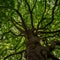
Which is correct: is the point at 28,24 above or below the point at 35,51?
above

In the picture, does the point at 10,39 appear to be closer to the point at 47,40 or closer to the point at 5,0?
the point at 47,40

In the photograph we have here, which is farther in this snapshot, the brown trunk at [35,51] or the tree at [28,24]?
the tree at [28,24]

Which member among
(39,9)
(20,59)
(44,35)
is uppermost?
(39,9)

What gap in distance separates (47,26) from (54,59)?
9.37 feet

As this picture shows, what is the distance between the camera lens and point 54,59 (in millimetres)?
4430

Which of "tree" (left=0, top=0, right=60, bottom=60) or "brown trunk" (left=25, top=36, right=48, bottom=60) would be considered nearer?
"brown trunk" (left=25, top=36, right=48, bottom=60)

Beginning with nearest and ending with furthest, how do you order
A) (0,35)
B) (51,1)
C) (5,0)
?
(5,0) → (51,1) → (0,35)

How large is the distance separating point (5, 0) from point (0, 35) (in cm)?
247

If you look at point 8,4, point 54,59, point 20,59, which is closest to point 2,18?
point 8,4

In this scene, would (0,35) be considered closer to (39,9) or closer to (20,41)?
(20,41)

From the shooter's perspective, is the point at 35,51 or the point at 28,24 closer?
the point at 35,51

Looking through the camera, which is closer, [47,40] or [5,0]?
[5,0]

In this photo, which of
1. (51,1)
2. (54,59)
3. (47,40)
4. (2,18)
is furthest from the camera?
(47,40)

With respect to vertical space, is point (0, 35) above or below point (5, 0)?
below
